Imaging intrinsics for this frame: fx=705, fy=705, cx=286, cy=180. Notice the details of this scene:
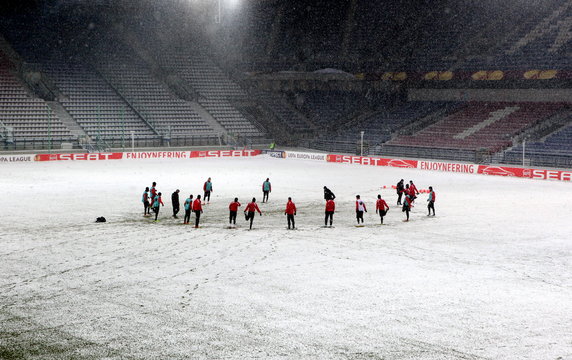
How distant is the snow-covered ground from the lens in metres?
13.8

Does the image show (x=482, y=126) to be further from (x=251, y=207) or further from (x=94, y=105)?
(x=251, y=207)

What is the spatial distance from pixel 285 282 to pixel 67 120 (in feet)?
155

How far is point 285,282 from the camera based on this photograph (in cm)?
1845

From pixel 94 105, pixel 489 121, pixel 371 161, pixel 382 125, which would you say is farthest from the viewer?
pixel 382 125

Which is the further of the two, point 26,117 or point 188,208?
point 26,117

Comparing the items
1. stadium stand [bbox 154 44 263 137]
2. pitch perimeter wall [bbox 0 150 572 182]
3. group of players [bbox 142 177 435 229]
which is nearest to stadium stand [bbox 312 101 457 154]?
pitch perimeter wall [bbox 0 150 572 182]

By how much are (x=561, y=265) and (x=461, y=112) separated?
45190 millimetres

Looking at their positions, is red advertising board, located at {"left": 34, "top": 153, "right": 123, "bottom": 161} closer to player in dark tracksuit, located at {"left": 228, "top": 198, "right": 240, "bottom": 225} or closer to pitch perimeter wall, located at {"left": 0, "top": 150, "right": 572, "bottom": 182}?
pitch perimeter wall, located at {"left": 0, "top": 150, "right": 572, "bottom": 182}

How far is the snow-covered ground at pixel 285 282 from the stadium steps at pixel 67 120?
84.7 ft

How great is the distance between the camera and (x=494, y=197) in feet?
118

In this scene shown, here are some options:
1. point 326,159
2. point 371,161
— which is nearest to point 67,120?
point 326,159

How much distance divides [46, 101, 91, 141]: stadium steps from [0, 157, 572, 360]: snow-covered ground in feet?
84.7

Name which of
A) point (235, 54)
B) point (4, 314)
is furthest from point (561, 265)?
point (235, 54)

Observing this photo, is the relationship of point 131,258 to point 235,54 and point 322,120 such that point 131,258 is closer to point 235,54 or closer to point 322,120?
point 322,120
